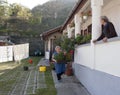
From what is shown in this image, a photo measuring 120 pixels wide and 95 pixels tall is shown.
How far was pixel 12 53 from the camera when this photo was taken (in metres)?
32.1

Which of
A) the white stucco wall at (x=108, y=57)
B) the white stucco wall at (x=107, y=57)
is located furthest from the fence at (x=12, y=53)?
the white stucco wall at (x=108, y=57)

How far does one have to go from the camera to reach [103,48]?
7.82 metres

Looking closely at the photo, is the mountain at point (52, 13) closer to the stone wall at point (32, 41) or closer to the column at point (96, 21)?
the stone wall at point (32, 41)

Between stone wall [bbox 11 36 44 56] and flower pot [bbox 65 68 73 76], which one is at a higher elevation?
stone wall [bbox 11 36 44 56]

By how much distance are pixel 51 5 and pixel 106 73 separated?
169 feet

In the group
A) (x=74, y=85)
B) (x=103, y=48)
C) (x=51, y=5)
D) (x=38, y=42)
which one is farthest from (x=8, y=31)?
(x=103, y=48)

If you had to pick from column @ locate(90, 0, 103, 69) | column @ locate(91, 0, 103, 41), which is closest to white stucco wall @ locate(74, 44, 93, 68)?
column @ locate(90, 0, 103, 69)

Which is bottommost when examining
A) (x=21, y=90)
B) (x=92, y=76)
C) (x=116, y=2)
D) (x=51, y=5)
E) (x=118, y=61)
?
(x=21, y=90)

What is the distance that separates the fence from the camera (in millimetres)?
29747

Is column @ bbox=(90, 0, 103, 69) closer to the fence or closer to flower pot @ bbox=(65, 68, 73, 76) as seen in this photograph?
flower pot @ bbox=(65, 68, 73, 76)

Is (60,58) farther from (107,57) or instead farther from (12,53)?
(12,53)

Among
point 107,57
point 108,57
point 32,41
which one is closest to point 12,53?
point 32,41

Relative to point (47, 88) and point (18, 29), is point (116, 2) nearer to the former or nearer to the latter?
point (47, 88)

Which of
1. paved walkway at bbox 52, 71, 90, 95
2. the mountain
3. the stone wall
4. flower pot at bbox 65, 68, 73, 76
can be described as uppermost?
the mountain
